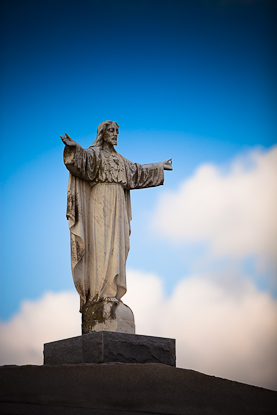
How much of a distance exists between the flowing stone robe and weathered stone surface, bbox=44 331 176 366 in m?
1.09

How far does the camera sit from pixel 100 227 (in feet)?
37.6

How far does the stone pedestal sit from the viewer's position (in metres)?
10.6

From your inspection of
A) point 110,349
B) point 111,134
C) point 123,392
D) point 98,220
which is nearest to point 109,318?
point 110,349

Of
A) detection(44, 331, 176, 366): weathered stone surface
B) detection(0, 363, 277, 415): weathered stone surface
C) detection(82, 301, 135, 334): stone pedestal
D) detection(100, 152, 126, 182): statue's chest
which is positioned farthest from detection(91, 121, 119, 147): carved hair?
detection(0, 363, 277, 415): weathered stone surface

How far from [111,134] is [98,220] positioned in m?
1.77

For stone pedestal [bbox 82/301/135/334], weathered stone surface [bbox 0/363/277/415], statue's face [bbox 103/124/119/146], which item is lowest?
weathered stone surface [bbox 0/363/277/415]

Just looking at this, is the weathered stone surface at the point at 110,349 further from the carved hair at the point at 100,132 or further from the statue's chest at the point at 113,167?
the carved hair at the point at 100,132

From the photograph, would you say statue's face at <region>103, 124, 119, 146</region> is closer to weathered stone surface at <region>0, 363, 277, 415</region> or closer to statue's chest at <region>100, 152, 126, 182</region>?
statue's chest at <region>100, 152, 126, 182</region>

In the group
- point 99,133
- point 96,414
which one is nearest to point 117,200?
point 99,133

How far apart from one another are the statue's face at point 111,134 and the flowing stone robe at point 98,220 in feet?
0.76

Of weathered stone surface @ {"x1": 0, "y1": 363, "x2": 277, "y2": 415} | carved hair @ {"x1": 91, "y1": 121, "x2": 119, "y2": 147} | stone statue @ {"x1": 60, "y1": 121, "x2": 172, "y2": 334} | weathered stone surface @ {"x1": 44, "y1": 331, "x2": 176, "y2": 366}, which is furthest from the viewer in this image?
carved hair @ {"x1": 91, "y1": 121, "x2": 119, "y2": 147}

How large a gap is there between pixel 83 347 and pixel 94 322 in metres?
0.84

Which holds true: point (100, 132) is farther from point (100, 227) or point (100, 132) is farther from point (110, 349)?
point (110, 349)

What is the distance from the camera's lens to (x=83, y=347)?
10031mm
